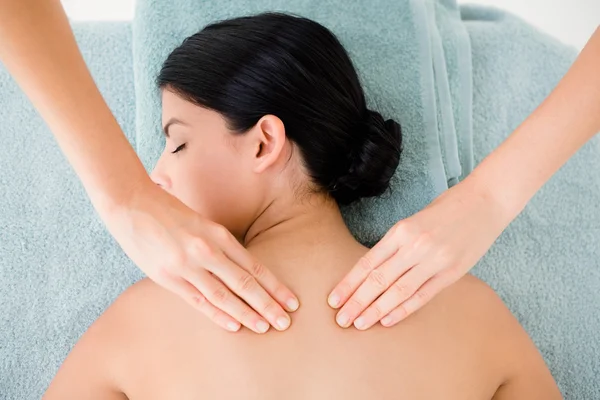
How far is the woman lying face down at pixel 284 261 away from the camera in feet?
3.14

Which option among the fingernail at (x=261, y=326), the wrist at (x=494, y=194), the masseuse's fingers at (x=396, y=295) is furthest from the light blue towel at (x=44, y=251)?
the wrist at (x=494, y=194)

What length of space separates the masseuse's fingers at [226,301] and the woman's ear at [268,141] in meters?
0.25

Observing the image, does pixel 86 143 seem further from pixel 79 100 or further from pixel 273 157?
pixel 273 157

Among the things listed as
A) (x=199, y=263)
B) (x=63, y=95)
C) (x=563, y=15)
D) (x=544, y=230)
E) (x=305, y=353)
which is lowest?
(x=544, y=230)

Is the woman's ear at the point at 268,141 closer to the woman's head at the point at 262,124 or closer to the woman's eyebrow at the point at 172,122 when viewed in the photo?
the woman's head at the point at 262,124

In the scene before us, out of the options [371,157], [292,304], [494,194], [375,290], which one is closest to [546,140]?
[494,194]

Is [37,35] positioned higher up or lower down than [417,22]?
higher up

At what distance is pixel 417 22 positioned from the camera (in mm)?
1438

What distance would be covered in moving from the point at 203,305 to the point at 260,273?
0.10 m

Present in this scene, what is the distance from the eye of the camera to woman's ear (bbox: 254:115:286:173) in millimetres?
1085

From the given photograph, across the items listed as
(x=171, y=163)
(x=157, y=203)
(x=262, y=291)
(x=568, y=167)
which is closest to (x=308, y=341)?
(x=262, y=291)

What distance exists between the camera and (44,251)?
140 centimetres

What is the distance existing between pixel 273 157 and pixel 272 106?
92 mm

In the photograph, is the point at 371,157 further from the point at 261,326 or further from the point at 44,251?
the point at 44,251
